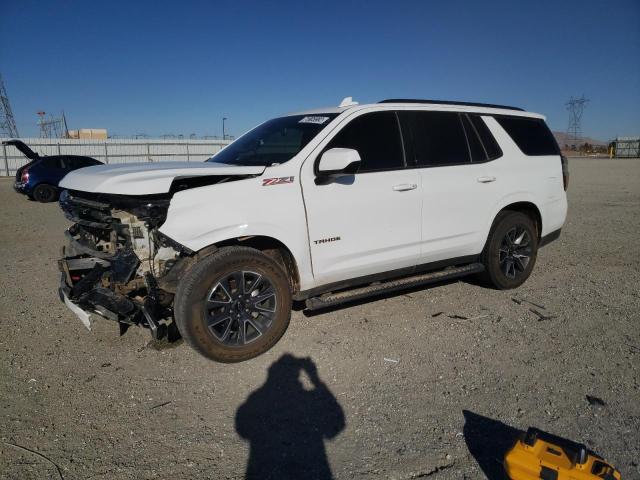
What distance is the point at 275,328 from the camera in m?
3.78

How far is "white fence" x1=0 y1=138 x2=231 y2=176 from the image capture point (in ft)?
90.6

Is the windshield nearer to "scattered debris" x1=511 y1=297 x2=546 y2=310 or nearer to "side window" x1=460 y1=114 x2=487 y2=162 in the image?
"side window" x1=460 y1=114 x2=487 y2=162

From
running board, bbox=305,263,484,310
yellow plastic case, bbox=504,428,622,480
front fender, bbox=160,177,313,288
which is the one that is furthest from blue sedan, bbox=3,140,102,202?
yellow plastic case, bbox=504,428,622,480

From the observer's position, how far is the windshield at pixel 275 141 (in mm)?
4078

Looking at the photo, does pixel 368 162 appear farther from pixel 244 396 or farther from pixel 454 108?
pixel 244 396

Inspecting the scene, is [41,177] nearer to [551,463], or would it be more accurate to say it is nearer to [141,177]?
[141,177]

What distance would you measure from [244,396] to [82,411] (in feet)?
3.46

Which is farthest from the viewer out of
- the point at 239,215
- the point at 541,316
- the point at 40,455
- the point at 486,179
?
the point at 486,179

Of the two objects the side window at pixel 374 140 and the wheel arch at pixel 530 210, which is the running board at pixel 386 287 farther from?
the side window at pixel 374 140

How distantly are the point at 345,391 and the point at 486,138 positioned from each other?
319 cm

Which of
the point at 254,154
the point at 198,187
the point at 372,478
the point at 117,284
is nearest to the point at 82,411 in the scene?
the point at 117,284

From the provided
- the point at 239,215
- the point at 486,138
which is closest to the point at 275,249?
the point at 239,215

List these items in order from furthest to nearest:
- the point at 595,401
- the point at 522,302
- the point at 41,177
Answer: the point at 41,177, the point at 522,302, the point at 595,401

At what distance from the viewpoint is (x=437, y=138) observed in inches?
183
